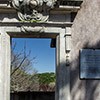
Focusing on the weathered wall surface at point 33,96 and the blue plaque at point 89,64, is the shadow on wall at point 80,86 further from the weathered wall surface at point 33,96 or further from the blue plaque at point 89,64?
the weathered wall surface at point 33,96

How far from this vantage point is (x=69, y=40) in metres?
6.80

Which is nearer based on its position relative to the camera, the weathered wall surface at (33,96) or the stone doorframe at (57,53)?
the stone doorframe at (57,53)

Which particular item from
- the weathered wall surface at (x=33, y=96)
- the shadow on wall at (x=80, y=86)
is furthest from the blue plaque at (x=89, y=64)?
the weathered wall surface at (x=33, y=96)

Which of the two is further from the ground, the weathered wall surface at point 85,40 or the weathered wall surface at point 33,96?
the weathered wall surface at point 85,40

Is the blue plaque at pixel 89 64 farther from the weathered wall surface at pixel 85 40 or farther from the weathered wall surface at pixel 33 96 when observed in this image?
the weathered wall surface at pixel 33 96

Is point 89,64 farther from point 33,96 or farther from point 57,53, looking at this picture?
point 33,96

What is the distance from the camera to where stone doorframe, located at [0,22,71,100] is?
22.0 ft

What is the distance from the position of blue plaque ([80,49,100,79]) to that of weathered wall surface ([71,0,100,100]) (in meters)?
0.09

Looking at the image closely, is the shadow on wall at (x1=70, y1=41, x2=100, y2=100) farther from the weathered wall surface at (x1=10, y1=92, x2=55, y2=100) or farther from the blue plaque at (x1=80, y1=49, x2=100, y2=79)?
the weathered wall surface at (x1=10, y1=92, x2=55, y2=100)

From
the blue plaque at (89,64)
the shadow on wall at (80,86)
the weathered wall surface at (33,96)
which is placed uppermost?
the blue plaque at (89,64)

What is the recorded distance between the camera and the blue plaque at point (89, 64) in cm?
673

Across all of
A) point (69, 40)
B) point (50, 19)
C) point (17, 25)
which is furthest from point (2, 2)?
point (69, 40)

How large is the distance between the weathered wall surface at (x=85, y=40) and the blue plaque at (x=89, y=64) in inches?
3.6

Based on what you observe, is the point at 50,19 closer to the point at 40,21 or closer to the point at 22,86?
the point at 40,21
